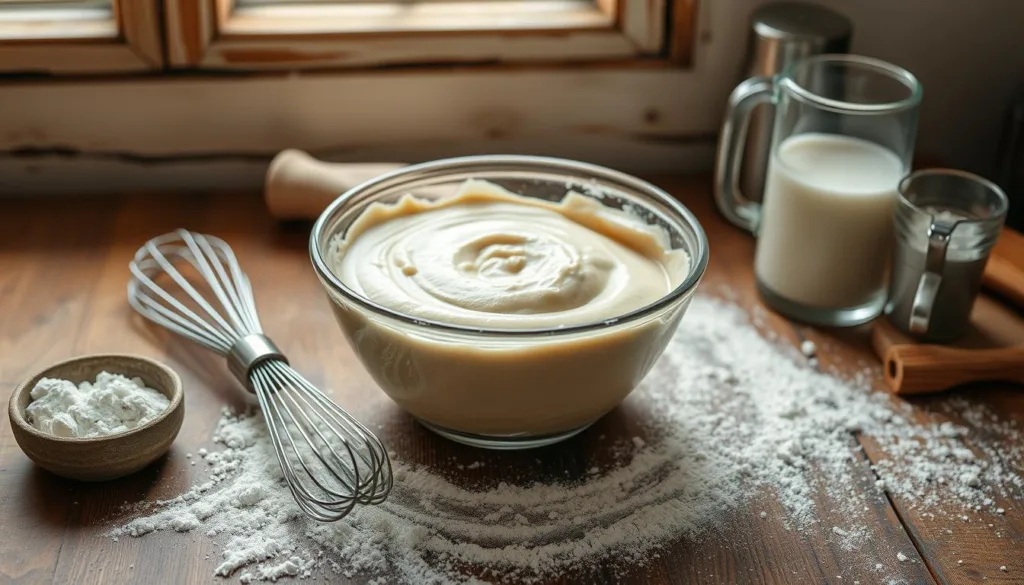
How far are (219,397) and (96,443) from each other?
0.16 meters

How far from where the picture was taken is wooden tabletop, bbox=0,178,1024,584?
742 mm

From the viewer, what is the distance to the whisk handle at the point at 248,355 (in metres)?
0.87

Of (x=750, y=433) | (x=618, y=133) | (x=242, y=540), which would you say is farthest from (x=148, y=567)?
(x=618, y=133)

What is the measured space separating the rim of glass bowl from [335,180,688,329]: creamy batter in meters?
0.02

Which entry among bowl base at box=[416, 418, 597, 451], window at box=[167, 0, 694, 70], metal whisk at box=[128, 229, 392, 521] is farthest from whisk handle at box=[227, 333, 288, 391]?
window at box=[167, 0, 694, 70]

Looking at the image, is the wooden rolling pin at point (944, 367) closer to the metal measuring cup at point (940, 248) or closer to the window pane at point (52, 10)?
the metal measuring cup at point (940, 248)

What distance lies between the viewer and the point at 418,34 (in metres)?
1.19

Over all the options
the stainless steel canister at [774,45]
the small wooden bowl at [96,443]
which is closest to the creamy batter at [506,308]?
the small wooden bowl at [96,443]

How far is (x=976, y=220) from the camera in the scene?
91 centimetres

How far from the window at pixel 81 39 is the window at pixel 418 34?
30mm

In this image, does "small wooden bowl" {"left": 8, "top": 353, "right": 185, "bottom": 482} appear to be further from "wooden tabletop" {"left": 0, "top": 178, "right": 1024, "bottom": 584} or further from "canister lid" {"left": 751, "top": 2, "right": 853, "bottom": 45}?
"canister lid" {"left": 751, "top": 2, "right": 853, "bottom": 45}

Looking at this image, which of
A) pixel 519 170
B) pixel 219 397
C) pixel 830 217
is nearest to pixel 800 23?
pixel 830 217

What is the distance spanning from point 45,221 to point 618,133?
2.16 feet

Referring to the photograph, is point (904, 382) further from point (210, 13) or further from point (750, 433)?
point (210, 13)
